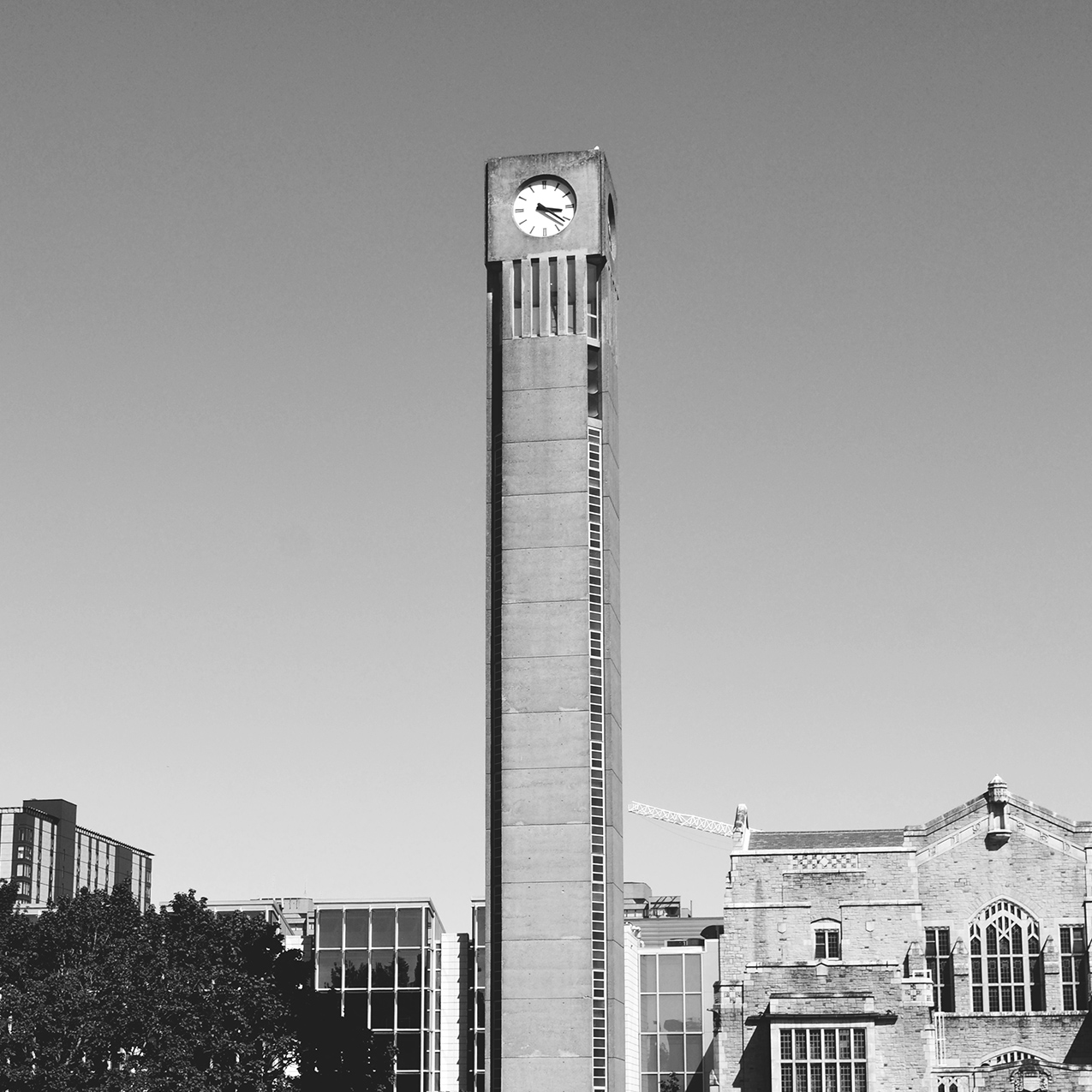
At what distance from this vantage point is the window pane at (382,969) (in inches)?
3349

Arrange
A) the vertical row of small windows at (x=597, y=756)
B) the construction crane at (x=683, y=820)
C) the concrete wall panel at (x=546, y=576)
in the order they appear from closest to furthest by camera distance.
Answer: the vertical row of small windows at (x=597, y=756) → the concrete wall panel at (x=546, y=576) → the construction crane at (x=683, y=820)

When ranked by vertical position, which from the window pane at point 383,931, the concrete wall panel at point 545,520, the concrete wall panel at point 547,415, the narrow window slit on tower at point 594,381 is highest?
the narrow window slit on tower at point 594,381

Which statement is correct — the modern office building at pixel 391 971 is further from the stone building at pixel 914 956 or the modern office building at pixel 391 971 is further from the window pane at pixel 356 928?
→ the stone building at pixel 914 956

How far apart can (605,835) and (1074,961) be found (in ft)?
83.0

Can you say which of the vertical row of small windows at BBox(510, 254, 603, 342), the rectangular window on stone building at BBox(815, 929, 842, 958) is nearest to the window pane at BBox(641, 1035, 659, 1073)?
the rectangular window on stone building at BBox(815, 929, 842, 958)

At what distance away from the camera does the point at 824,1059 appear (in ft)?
258

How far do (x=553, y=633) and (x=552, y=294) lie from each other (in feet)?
45.5

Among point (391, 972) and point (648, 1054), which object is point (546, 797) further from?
point (648, 1054)

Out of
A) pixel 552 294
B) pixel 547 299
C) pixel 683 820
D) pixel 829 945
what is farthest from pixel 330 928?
pixel 683 820

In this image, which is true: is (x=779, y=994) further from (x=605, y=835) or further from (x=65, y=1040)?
(x=65, y=1040)

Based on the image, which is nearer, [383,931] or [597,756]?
[597,756]

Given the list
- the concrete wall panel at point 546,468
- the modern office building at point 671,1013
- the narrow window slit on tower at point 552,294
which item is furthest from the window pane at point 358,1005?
the narrow window slit on tower at point 552,294

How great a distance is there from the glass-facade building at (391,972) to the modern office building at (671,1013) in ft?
30.3

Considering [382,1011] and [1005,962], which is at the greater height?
[1005,962]
